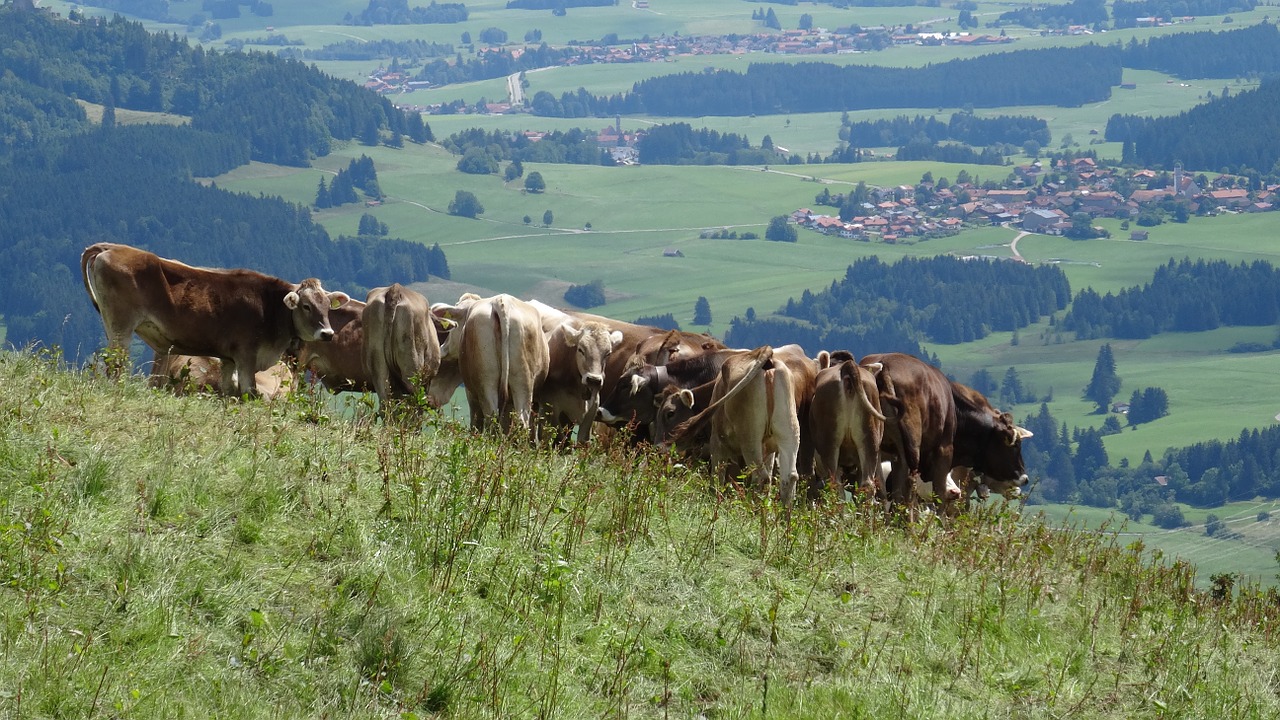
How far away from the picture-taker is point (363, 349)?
663 inches

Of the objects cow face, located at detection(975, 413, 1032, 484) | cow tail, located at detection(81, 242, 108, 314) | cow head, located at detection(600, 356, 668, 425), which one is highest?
cow tail, located at detection(81, 242, 108, 314)

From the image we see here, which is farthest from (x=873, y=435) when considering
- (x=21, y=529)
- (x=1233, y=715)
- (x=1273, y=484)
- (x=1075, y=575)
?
(x=1273, y=484)

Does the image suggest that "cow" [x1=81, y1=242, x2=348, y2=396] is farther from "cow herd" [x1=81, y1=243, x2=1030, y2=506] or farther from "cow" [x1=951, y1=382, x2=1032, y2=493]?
"cow" [x1=951, y1=382, x2=1032, y2=493]

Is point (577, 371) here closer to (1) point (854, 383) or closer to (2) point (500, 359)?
(2) point (500, 359)

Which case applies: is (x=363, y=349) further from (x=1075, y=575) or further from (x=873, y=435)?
(x=1075, y=575)

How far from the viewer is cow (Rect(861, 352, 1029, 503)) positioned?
1602 centimetres

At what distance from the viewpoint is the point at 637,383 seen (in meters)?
16.8

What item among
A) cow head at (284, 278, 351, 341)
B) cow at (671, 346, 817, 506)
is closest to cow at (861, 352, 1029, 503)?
cow at (671, 346, 817, 506)

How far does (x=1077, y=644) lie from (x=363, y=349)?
31.1 feet

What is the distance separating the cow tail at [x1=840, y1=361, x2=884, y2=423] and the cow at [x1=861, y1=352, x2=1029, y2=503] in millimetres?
751

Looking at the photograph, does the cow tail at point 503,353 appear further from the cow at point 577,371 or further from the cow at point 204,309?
the cow at point 204,309

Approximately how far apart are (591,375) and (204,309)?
14.7 feet

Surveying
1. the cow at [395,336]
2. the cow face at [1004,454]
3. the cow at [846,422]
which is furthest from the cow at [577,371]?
the cow face at [1004,454]

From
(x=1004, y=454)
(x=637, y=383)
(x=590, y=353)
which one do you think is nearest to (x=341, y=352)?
(x=590, y=353)
